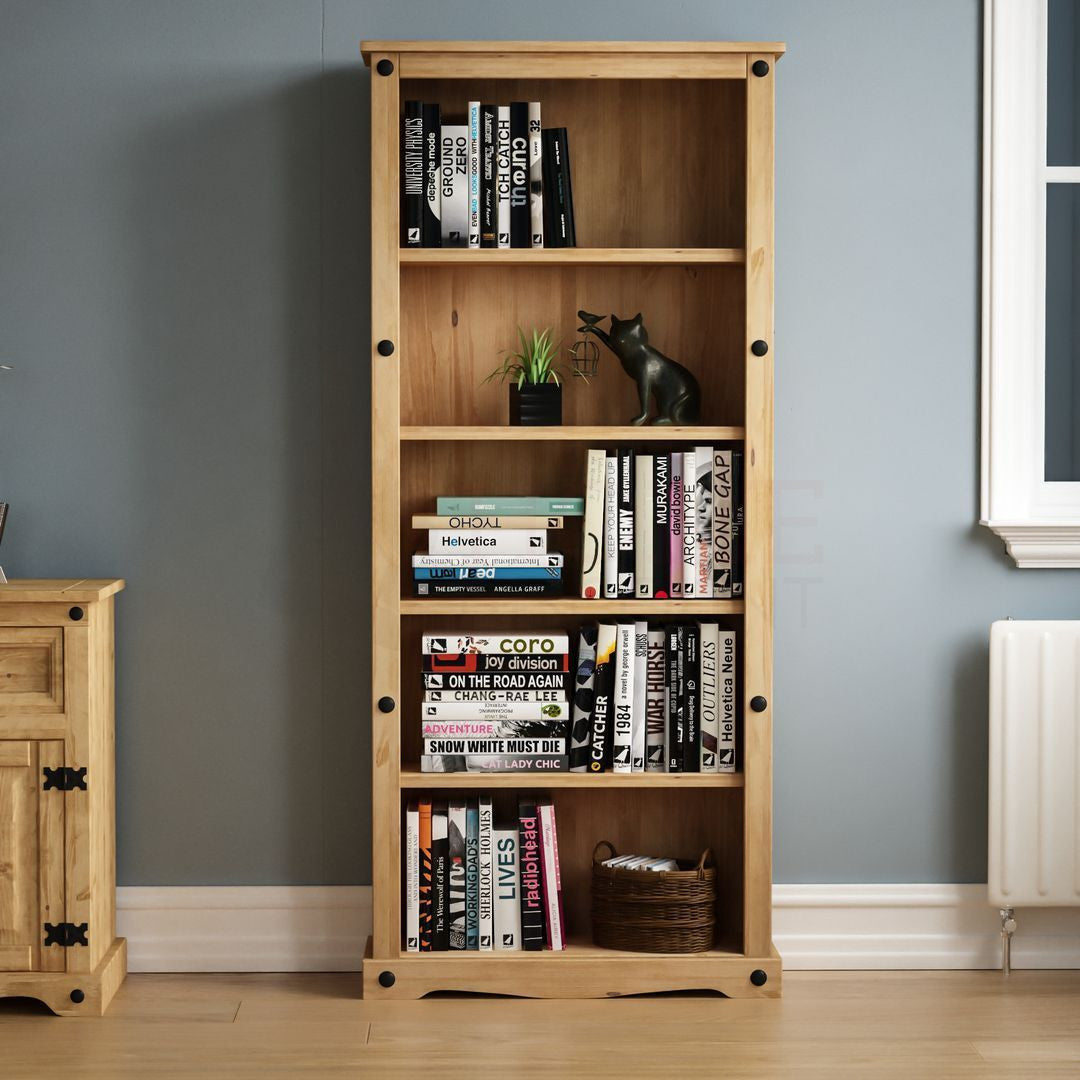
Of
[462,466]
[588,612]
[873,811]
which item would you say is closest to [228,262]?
[462,466]

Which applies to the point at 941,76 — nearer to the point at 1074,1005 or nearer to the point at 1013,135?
the point at 1013,135

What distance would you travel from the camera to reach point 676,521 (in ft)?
7.50

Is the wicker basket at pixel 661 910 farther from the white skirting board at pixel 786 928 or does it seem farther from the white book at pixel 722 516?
the white book at pixel 722 516

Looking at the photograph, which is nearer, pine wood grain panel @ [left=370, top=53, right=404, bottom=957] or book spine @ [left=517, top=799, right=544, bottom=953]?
pine wood grain panel @ [left=370, top=53, right=404, bottom=957]

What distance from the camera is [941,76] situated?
7.93ft

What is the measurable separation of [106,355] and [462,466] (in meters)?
0.73

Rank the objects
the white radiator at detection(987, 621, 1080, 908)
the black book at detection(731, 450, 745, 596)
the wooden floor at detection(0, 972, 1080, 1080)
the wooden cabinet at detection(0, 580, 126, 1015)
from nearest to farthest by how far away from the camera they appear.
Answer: the wooden floor at detection(0, 972, 1080, 1080) < the wooden cabinet at detection(0, 580, 126, 1015) < the black book at detection(731, 450, 745, 596) < the white radiator at detection(987, 621, 1080, 908)

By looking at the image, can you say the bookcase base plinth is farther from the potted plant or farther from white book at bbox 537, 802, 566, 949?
the potted plant

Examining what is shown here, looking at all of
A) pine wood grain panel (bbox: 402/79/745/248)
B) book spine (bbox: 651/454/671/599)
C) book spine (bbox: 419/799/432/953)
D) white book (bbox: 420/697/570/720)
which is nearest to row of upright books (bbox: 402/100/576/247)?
pine wood grain panel (bbox: 402/79/745/248)

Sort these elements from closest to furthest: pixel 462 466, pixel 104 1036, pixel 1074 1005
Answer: pixel 104 1036
pixel 1074 1005
pixel 462 466

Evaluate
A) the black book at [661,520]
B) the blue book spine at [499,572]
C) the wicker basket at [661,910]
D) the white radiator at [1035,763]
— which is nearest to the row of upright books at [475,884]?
the wicker basket at [661,910]

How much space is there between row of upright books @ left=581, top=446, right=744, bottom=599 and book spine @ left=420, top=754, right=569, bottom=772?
0.32m

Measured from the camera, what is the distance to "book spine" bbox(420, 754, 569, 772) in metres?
2.29

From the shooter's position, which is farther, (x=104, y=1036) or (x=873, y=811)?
(x=873, y=811)
